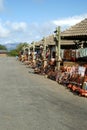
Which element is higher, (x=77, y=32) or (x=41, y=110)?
(x=77, y=32)

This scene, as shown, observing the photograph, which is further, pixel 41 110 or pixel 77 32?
pixel 77 32

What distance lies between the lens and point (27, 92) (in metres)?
16.9

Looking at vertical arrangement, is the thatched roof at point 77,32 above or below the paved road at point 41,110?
above

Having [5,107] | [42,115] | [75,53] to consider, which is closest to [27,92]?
[5,107]

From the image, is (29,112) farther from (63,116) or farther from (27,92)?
(27,92)

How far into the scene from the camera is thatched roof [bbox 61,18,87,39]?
2359 cm

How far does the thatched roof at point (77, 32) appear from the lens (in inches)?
929

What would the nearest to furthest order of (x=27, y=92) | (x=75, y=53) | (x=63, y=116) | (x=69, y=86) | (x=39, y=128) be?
(x=39, y=128)
(x=63, y=116)
(x=27, y=92)
(x=69, y=86)
(x=75, y=53)

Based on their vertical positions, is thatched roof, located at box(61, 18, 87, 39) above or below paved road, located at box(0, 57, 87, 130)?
above

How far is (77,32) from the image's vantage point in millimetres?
24391

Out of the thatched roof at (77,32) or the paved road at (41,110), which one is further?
the thatched roof at (77,32)

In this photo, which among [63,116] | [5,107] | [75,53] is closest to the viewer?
[63,116]

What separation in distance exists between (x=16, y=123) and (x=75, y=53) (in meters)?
14.7

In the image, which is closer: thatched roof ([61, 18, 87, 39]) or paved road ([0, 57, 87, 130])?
paved road ([0, 57, 87, 130])
